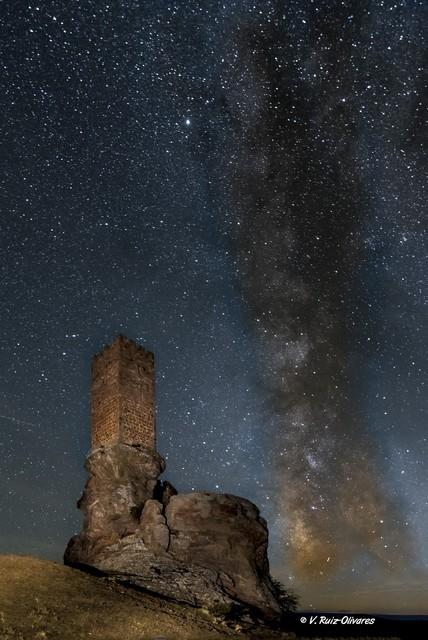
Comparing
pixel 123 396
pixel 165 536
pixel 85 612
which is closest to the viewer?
pixel 85 612

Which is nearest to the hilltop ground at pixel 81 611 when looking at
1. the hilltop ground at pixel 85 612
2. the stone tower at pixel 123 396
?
A: the hilltop ground at pixel 85 612

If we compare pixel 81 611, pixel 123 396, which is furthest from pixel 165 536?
pixel 81 611

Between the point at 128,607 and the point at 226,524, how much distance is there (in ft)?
37.1

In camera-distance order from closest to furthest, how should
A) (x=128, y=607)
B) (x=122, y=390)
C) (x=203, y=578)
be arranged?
(x=128, y=607) → (x=203, y=578) → (x=122, y=390)

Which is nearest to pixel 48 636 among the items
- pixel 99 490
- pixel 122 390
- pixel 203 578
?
pixel 203 578

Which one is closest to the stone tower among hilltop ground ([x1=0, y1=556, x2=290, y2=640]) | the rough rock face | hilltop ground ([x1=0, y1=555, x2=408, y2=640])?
the rough rock face

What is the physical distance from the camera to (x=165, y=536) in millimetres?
24812

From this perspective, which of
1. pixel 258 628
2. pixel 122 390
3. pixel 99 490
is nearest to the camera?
pixel 258 628

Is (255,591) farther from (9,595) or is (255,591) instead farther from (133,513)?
(9,595)

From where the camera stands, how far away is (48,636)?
37.8 feet

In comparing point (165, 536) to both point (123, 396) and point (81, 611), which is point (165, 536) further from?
point (81, 611)

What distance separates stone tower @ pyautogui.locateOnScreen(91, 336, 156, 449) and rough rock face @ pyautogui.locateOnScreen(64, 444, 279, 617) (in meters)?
0.92

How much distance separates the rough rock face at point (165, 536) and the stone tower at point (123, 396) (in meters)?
0.92

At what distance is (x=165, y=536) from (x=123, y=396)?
7935mm
